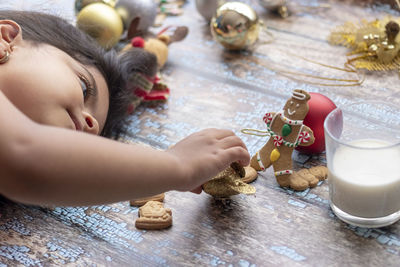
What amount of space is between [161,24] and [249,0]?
29 centimetres

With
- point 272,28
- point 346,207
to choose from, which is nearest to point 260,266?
point 346,207

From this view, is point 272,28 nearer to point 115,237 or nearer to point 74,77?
point 74,77

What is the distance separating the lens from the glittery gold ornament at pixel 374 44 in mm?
1168

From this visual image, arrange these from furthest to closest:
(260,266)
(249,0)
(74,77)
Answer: (249,0), (74,77), (260,266)

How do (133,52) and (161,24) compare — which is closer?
(133,52)

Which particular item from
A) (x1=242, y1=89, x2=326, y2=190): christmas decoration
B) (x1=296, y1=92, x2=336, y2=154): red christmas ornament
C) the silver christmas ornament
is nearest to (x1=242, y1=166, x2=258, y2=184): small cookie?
(x1=242, y1=89, x2=326, y2=190): christmas decoration

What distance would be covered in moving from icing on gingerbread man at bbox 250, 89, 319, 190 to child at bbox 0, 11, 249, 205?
2.5 inches

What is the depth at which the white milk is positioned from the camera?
72cm

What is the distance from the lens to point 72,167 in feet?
1.96

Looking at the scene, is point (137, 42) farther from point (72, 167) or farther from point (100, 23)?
point (72, 167)

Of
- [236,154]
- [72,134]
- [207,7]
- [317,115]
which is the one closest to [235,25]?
[207,7]

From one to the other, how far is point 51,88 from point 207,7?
73 cm

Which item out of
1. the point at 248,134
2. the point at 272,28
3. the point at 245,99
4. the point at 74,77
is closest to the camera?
the point at 74,77

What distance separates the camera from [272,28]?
140 centimetres
